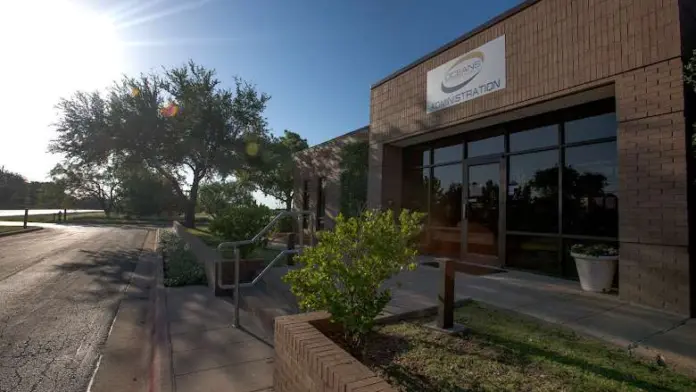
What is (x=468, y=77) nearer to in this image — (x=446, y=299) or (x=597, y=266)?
(x=597, y=266)

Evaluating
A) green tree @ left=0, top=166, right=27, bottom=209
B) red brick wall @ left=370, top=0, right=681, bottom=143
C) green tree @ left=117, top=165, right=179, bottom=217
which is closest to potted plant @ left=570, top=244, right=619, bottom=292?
red brick wall @ left=370, top=0, right=681, bottom=143

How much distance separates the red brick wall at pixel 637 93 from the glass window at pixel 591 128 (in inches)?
38.2

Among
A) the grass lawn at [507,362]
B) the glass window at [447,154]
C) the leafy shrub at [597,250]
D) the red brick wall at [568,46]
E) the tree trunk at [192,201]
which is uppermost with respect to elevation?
the red brick wall at [568,46]

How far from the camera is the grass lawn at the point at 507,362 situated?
2.50 m

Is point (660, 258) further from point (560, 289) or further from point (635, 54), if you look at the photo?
point (635, 54)

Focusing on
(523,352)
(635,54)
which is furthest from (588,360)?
(635,54)

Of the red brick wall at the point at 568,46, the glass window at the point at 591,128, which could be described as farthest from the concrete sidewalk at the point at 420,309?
the red brick wall at the point at 568,46

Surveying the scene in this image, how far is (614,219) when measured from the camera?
6.10m

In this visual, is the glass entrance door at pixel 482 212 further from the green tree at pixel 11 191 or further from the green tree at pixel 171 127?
the green tree at pixel 11 191

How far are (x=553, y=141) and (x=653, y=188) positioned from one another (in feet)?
8.01

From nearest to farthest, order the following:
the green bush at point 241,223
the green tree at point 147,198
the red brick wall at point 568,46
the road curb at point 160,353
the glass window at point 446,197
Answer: the road curb at point 160,353, the red brick wall at point 568,46, the green bush at point 241,223, the glass window at point 446,197, the green tree at point 147,198

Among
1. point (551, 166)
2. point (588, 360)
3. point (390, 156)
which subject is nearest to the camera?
point (588, 360)

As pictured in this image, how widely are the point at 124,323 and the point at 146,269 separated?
5027 mm

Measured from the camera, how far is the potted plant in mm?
5492
